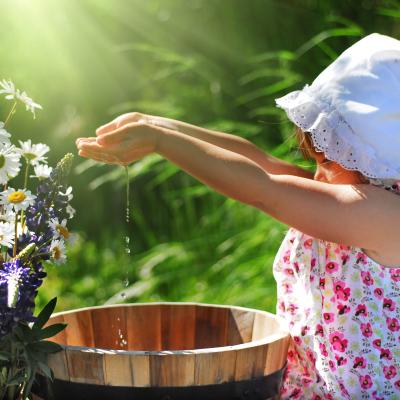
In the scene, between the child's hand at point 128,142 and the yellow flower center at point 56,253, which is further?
the child's hand at point 128,142

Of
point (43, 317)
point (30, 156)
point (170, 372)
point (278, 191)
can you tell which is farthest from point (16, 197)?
point (278, 191)

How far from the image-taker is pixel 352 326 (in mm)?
1900

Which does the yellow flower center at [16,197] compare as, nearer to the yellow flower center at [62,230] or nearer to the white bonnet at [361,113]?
the yellow flower center at [62,230]

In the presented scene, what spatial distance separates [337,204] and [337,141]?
0.19 m

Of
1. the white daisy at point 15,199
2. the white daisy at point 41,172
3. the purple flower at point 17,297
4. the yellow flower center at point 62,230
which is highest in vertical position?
the white daisy at point 41,172

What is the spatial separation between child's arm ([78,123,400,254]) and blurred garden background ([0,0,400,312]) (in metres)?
1.37

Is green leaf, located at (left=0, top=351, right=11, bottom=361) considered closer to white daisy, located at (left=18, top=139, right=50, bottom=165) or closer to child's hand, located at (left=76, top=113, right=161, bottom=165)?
white daisy, located at (left=18, top=139, right=50, bottom=165)

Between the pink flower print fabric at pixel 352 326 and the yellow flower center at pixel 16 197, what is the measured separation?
75 cm

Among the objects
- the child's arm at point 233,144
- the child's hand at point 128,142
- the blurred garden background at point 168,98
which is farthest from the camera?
the blurred garden background at point 168,98

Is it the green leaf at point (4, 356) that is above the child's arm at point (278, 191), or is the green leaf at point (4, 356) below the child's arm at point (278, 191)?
below

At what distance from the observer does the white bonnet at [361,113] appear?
1.88 m

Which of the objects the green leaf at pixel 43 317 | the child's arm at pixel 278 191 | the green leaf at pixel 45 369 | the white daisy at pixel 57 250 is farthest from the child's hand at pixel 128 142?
the green leaf at pixel 45 369

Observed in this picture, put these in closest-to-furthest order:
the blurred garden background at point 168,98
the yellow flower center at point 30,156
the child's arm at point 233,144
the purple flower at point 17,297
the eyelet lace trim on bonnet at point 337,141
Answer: the purple flower at point 17,297 < the yellow flower center at point 30,156 < the eyelet lace trim on bonnet at point 337,141 < the child's arm at point 233,144 < the blurred garden background at point 168,98

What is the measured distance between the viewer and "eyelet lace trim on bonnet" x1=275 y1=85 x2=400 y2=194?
6.13 ft
